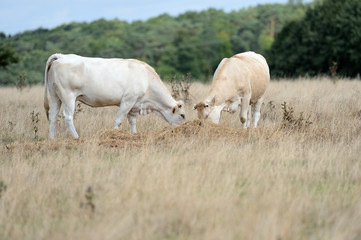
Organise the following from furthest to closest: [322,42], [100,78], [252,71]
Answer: [322,42], [252,71], [100,78]

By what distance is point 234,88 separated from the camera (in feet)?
32.8

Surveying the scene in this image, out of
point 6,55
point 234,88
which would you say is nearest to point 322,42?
point 6,55

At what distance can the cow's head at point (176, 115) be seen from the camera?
1026 cm

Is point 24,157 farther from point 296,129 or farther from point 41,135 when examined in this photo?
point 296,129

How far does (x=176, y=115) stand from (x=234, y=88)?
1338mm

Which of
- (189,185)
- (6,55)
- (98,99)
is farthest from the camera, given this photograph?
(6,55)

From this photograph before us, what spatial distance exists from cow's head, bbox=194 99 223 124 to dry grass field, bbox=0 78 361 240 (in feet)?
2.29

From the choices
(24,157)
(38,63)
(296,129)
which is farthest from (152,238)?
(38,63)

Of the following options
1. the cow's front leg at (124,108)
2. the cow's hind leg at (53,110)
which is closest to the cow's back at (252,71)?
the cow's front leg at (124,108)

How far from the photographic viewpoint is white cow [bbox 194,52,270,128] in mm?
9485

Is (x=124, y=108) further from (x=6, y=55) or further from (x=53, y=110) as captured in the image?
(x=6, y=55)

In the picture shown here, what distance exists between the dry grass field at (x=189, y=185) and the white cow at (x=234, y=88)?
91 centimetres

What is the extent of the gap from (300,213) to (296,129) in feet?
15.3

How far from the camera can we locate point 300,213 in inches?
186
